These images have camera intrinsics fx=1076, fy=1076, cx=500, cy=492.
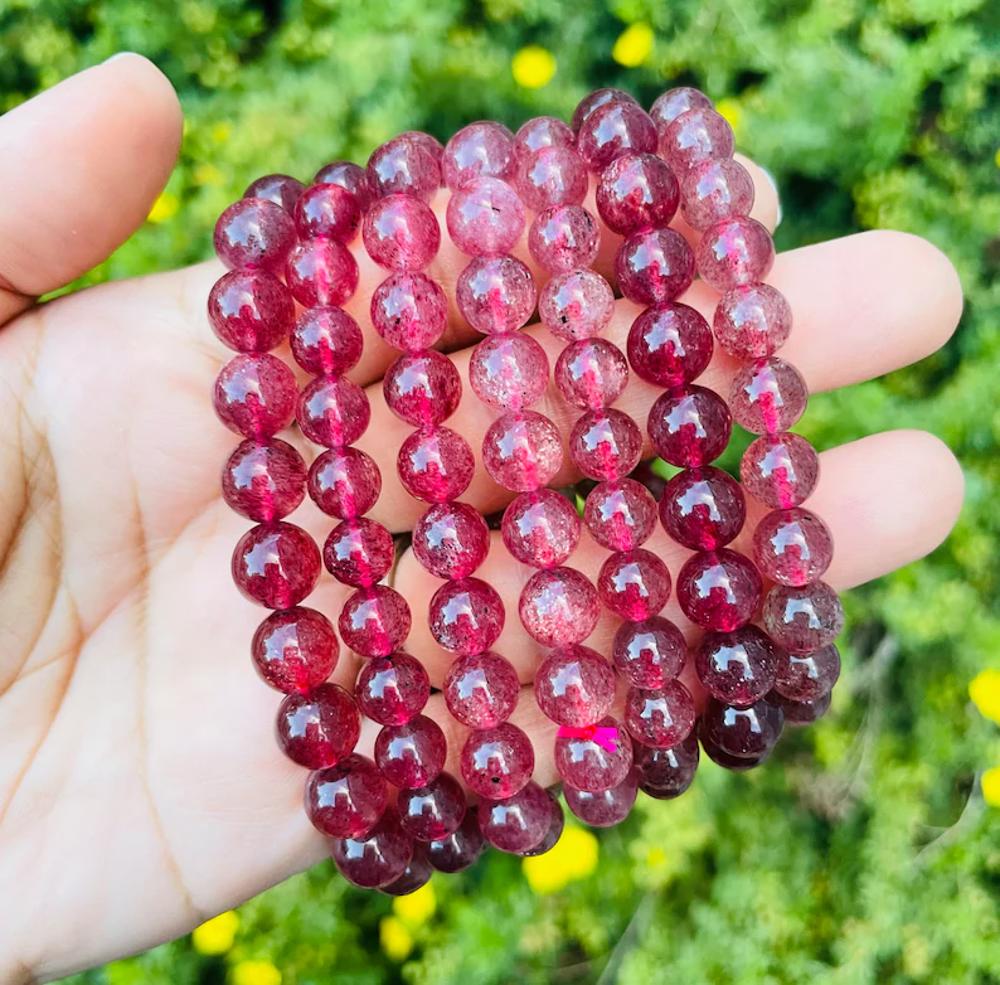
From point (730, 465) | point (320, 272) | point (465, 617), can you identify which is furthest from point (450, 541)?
point (730, 465)

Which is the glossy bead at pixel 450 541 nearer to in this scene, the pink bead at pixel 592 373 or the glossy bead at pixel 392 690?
the glossy bead at pixel 392 690

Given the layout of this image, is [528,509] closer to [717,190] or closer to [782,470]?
[782,470]

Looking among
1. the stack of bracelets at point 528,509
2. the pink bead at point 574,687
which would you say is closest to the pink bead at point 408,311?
the stack of bracelets at point 528,509

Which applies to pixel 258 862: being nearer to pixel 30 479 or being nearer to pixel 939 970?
pixel 30 479

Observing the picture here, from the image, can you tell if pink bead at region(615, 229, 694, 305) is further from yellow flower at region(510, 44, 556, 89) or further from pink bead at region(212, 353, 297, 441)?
yellow flower at region(510, 44, 556, 89)

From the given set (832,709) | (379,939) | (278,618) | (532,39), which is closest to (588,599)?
(278,618)

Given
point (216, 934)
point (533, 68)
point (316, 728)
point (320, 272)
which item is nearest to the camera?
point (316, 728)

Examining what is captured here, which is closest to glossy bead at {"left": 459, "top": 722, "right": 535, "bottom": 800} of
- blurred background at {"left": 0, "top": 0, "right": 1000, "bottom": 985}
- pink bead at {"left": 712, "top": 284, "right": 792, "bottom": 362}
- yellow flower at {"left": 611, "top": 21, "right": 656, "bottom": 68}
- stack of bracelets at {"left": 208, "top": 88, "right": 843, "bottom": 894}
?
stack of bracelets at {"left": 208, "top": 88, "right": 843, "bottom": 894}
